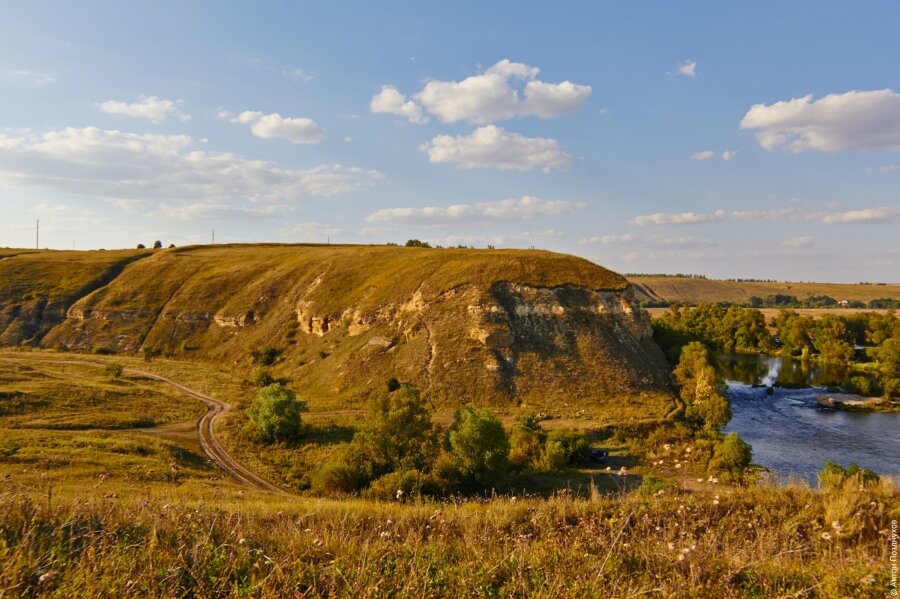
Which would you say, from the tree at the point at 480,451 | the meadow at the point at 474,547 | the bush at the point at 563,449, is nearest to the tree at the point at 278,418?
the tree at the point at 480,451

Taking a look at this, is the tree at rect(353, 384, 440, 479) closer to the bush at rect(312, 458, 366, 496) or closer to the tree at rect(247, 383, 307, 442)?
the bush at rect(312, 458, 366, 496)

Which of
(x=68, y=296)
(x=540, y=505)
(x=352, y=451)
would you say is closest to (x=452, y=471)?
(x=352, y=451)

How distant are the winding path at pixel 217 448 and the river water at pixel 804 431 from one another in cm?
3409

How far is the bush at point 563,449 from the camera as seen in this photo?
34.8 meters

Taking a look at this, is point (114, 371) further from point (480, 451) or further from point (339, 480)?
point (480, 451)

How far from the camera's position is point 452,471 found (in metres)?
29.8

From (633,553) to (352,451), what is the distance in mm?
27274

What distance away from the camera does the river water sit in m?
38.5

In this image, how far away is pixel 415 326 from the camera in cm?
6091

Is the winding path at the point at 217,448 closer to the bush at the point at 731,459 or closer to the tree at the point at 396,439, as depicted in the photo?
the tree at the point at 396,439

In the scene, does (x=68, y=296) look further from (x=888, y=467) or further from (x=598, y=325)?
(x=888, y=467)

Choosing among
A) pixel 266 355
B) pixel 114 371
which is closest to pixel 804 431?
pixel 266 355

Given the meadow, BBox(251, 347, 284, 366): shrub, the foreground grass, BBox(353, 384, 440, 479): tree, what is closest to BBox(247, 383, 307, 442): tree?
BBox(353, 384, 440, 479): tree

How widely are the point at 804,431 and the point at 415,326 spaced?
43.3m
